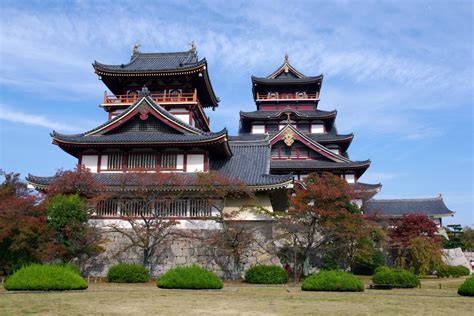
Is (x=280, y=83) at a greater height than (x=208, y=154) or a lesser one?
greater

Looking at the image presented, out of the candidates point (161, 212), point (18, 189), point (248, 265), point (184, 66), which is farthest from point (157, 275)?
point (184, 66)

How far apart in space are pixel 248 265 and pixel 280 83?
3052 cm

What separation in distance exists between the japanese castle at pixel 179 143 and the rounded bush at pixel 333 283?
22.4 ft

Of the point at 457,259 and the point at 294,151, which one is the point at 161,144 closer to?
the point at 294,151

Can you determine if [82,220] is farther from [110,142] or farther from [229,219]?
[229,219]

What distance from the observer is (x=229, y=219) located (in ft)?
82.3

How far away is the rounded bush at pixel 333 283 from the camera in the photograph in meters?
19.0

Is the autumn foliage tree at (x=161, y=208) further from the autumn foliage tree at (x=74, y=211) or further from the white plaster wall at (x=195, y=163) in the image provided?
the white plaster wall at (x=195, y=163)

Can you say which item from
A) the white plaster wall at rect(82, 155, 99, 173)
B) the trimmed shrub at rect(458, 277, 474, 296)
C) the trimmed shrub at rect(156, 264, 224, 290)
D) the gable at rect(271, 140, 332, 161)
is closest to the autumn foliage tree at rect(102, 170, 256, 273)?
the white plaster wall at rect(82, 155, 99, 173)

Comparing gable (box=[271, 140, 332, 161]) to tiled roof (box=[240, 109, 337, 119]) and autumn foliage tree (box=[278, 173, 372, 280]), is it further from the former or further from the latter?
autumn foliage tree (box=[278, 173, 372, 280])

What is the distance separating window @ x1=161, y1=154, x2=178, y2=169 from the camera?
27.5 metres

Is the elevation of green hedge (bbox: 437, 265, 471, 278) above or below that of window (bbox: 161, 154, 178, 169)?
below

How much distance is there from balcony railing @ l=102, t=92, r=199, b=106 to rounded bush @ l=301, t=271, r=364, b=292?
55.0ft

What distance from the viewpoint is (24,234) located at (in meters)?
22.0
